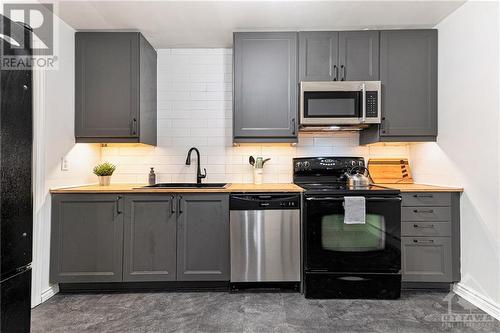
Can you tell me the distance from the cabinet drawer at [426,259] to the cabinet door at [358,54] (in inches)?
59.6

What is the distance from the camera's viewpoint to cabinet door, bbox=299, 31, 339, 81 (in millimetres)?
2605

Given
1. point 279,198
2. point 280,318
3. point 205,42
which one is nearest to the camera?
point 280,318

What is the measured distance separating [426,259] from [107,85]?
10.5 ft

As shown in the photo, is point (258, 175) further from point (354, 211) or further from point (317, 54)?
point (317, 54)

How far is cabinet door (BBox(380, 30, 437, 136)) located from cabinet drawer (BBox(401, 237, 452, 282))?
0.96 m

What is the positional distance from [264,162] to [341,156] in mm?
818

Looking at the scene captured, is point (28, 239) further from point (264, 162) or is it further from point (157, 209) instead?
point (264, 162)

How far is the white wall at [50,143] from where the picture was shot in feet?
7.17

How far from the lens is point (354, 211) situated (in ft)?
7.33

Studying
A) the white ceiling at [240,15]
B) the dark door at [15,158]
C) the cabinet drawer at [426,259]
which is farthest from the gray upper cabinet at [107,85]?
the cabinet drawer at [426,259]

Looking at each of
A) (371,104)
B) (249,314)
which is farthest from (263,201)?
(371,104)

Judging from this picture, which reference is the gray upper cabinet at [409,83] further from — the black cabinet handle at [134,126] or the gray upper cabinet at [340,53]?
the black cabinet handle at [134,126]

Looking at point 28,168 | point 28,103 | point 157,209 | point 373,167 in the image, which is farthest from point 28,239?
point 373,167

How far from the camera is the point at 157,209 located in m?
2.37
